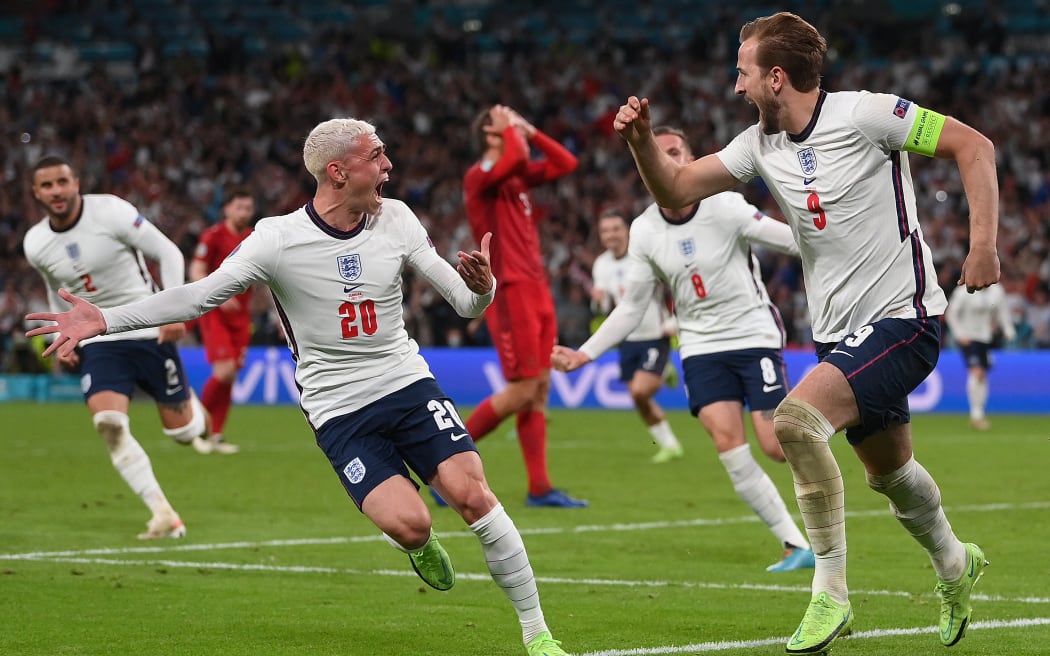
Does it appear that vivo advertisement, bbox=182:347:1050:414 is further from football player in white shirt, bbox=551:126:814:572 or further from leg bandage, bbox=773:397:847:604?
leg bandage, bbox=773:397:847:604

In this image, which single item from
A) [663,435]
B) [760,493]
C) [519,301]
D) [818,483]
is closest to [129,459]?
[519,301]

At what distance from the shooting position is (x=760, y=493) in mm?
8953

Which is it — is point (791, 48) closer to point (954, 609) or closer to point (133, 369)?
point (954, 609)

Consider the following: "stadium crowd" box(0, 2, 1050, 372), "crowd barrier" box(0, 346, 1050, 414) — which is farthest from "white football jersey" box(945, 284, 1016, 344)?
"stadium crowd" box(0, 2, 1050, 372)

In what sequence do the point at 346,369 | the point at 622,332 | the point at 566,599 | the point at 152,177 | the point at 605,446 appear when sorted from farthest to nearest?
the point at 152,177 < the point at 605,446 < the point at 622,332 < the point at 566,599 < the point at 346,369

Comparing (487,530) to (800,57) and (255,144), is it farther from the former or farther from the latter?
(255,144)

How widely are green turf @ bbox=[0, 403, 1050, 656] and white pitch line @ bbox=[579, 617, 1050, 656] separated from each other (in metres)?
0.02

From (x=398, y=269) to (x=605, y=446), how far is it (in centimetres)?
1167

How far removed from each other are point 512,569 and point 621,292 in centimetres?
1137

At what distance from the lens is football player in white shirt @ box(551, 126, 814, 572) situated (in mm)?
9023

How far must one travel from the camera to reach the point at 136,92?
116ft

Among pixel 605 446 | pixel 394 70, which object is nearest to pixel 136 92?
pixel 394 70

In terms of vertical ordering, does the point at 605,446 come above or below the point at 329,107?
below

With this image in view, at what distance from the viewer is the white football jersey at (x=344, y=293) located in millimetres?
6328
